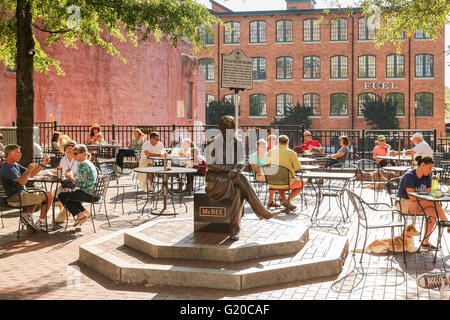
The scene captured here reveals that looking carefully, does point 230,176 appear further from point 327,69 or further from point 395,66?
point 395,66

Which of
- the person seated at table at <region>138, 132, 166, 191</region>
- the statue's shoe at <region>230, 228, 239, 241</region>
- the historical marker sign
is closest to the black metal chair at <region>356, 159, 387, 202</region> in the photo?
the historical marker sign

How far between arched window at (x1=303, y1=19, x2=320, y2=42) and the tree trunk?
3492 cm

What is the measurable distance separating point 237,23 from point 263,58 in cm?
371

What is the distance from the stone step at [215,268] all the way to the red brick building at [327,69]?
3702 cm

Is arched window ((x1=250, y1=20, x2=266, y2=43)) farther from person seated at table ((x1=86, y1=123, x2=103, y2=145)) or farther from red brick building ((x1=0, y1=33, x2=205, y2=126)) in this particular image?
person seated at table ((x1=86, y1=123, x2=103, y2=145))

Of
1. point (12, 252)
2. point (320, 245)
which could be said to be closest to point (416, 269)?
point (320, 245)

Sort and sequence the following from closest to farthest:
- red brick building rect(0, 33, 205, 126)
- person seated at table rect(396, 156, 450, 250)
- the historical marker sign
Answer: person seated at table rect(396, 156, 450, 250) → the historical marker sign → red brick building rect(0, 33, 205, 126)

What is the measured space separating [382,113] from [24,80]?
109 feet

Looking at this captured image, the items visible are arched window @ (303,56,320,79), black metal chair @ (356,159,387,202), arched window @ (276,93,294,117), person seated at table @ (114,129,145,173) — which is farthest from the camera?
arched window @ (276,93,294,117)

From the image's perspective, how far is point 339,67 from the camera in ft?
142

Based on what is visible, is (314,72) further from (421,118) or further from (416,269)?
(416,269)

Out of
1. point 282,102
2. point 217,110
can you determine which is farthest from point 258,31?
point 217,110

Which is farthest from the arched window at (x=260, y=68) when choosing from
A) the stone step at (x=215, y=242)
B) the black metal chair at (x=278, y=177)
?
the stone step at (x=215, y=242)

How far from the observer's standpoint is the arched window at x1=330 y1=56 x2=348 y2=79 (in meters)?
43.0
